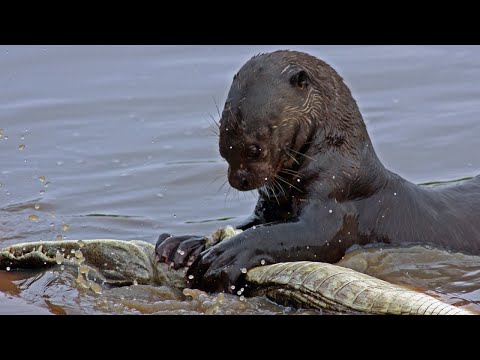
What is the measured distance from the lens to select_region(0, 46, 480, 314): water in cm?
836

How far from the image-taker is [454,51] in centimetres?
1322

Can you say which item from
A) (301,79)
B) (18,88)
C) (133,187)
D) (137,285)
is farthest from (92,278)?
(18,88)

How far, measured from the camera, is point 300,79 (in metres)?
7.02

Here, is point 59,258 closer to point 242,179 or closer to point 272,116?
point 242,179

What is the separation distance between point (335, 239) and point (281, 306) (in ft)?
2.20

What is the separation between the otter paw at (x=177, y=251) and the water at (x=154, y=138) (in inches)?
11.5

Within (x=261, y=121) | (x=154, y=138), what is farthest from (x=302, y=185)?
(x=154, y=138)

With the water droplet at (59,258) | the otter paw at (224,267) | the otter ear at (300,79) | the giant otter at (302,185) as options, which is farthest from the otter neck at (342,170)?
the water droplet at (59,258)

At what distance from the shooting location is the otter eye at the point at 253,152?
684 centimetres

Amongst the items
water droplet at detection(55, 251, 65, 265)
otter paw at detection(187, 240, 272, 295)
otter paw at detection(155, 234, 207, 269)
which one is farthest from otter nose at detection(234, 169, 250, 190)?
Result: water droplet at detection(55, 251, 65, 265)

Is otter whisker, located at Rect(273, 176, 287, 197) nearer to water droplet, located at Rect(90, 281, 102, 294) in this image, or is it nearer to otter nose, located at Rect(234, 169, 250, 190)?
otter nose, located at Rect(234, 169, 250, 190)

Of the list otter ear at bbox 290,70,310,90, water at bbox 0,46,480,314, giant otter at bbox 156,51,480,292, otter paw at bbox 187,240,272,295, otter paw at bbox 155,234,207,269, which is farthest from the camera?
water at bbox 0,46,480,314

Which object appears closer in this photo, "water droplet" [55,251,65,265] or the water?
"water droplet" [55,251,65,265]

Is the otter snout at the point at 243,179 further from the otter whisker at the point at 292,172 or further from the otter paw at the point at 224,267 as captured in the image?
the otter paw at the point at 224,267
